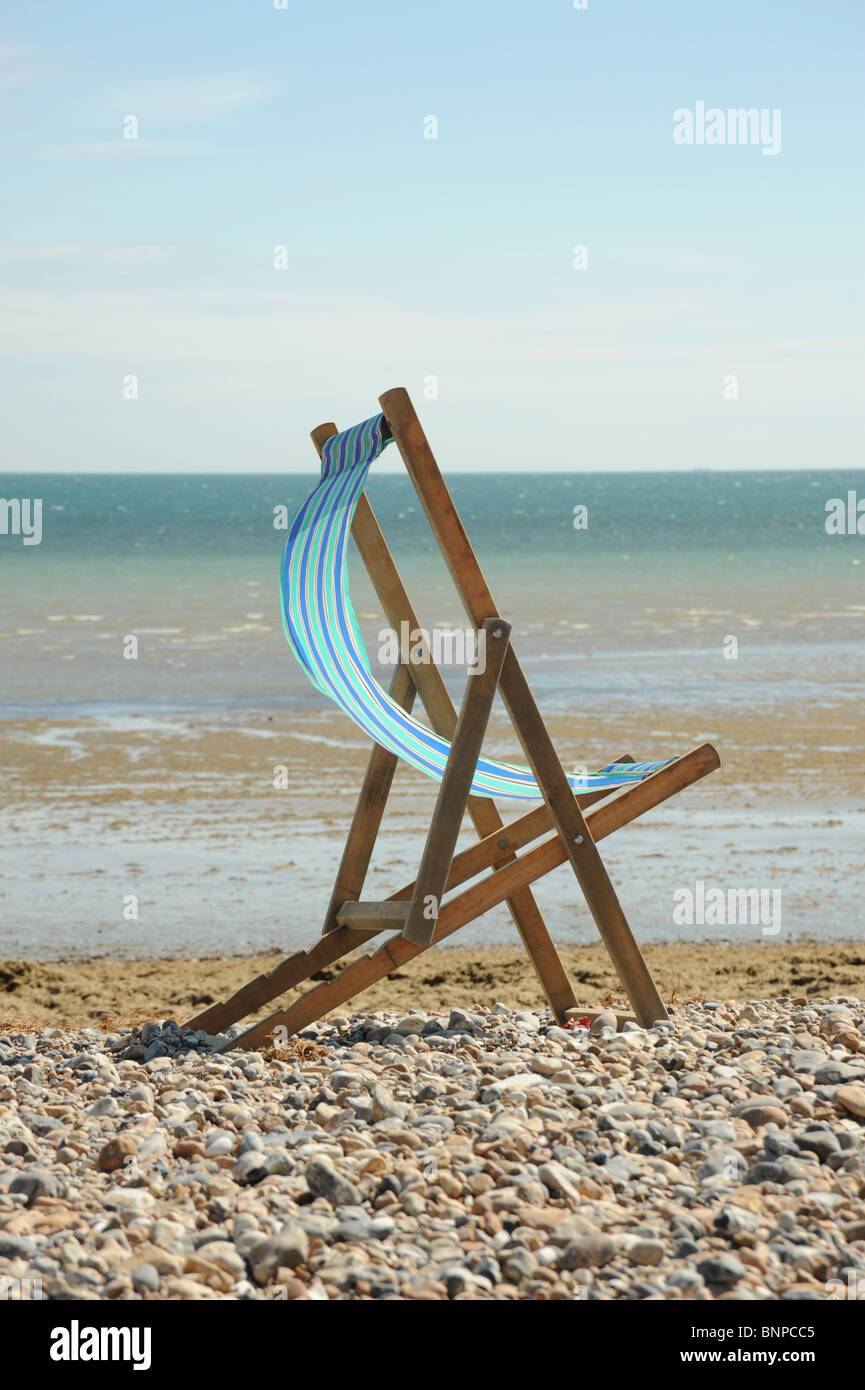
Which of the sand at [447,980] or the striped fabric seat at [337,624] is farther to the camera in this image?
the sand at [447,980]

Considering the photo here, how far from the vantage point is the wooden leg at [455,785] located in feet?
13.1

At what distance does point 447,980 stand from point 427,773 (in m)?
1.81

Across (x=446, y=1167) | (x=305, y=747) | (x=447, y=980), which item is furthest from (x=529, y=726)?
(x=305, y=747)

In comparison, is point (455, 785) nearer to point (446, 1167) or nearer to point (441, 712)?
point (441, 712)

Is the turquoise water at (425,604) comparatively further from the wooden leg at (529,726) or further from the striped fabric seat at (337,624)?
the wooden leg at (529,726)

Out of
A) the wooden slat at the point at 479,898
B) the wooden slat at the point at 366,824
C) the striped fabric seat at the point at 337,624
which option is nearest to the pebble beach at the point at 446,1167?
the wooden slat at the point at 479,898

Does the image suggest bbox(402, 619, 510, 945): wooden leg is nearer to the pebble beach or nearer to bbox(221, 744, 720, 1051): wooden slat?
bbox(221, 744, 720, 1051): wooden slat

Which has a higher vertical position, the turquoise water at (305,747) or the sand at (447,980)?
the turquoise water at (305,747)

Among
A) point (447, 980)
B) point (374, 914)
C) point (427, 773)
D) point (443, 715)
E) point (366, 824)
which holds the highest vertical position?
point (443, 715)

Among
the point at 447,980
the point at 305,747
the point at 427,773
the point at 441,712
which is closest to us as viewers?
the point at 427,773

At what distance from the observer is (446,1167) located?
3150 millimetres

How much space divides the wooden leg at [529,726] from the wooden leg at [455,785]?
0.08m

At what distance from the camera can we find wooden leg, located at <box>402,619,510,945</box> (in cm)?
401

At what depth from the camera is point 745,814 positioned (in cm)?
859
